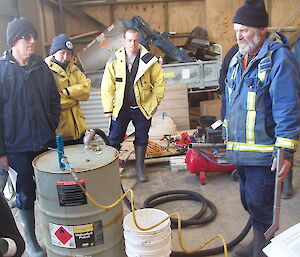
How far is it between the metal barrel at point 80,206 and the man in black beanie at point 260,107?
0.69 meters

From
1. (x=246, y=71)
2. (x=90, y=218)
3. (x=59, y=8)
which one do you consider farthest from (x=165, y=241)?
(x=59, y=8)

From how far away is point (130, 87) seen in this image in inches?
130

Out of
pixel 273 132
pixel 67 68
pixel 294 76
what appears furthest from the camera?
pixel 67 68

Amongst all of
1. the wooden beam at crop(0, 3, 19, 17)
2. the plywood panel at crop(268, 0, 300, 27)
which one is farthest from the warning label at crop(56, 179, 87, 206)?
the plywood panel at crop(268, 0, 300, 27)

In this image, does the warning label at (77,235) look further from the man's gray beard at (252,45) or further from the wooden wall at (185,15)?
the wooden wall at (185,15)

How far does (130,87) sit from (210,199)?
52.9 inches

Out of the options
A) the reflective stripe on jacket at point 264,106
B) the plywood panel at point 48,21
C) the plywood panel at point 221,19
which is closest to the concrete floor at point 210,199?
the reflective stripe on jacket at point 264,106

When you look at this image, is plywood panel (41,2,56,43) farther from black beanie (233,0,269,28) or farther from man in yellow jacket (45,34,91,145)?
black beanie (233,0,269,28)

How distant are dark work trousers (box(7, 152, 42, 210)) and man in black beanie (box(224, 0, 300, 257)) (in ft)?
4.07

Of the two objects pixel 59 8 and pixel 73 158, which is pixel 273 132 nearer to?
pixel 73 158

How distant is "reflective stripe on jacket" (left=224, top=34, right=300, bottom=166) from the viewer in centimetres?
155

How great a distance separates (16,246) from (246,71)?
1.34m

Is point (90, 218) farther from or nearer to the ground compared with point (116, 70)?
nearer to the ground

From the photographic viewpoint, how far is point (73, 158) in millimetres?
1729
